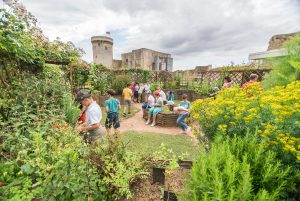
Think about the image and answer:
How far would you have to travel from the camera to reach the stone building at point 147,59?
28109mm

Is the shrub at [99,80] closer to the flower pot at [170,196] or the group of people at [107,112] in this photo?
the group of people at [107,112]

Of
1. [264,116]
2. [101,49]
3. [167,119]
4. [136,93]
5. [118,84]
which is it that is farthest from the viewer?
[101,49]

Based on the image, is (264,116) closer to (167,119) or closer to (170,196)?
(170,196)

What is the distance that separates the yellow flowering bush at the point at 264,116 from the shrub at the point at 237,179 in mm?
234

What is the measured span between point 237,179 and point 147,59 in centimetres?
2848

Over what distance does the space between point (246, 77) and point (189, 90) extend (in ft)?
13.7

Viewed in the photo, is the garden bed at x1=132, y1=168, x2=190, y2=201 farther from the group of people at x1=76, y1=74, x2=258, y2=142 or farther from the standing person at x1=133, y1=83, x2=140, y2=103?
the standing person at x1=133, y1=83, x2=140, y2=103

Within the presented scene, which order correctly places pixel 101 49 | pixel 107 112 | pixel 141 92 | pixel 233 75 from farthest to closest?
pixel 101 49 < pixel 141 92 < pixel 233 75 < pixel 107 112

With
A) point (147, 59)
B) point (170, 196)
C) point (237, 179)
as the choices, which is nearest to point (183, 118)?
point (170, 196)

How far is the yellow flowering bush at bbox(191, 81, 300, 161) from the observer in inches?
62.8

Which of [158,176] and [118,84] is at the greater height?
[118,84]

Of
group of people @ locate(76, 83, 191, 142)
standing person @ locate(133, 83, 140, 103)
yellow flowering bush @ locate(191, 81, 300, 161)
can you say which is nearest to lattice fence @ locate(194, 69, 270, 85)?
standing person @ locate(133, 83, 140, 103)

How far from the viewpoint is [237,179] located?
1138 millimetres

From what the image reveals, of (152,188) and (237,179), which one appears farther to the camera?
(152,188)
